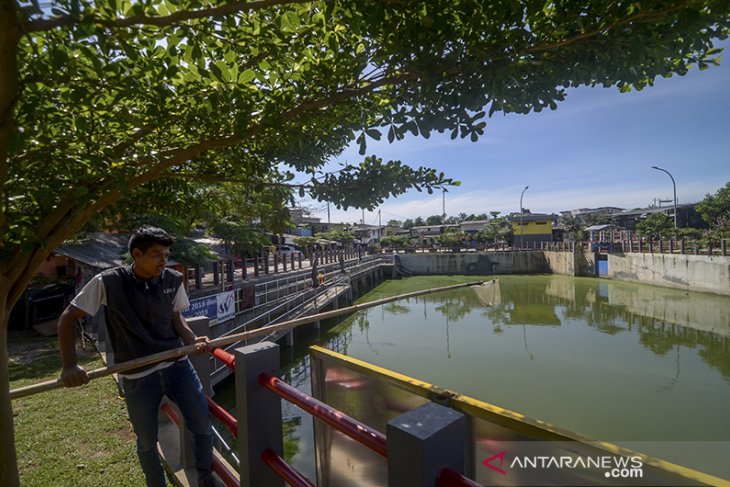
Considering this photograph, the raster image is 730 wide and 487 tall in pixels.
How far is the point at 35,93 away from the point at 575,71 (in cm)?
280

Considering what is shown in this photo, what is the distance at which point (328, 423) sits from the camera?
4.36 ft

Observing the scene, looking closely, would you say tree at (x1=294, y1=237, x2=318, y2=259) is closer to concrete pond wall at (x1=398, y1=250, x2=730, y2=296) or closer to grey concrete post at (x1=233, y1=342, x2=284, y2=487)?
concrete pond wall at (x1=398, y1=250, x2=730, y2=296)

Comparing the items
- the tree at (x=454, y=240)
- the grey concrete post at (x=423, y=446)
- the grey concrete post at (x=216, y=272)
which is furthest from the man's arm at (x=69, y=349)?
the tree at (x=454, y=240)

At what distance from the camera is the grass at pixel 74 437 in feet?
10.5

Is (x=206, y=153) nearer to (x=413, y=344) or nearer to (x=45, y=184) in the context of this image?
(x=45, y=184)

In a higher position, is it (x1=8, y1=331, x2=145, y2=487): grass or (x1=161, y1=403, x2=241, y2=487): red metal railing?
(x1=161, y1=403, x2=241, y2=487): red metal railing

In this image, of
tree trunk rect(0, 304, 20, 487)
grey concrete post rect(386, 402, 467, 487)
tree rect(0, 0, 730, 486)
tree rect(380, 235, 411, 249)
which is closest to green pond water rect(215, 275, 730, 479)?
tree rect(0, 0, 730, 486)

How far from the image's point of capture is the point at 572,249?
28.7 metres


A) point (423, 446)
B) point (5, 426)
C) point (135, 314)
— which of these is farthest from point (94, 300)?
point (423, 446)

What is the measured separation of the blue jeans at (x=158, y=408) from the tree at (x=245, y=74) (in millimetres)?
537

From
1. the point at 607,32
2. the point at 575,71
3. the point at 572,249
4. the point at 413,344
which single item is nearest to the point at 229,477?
the point at 575,71

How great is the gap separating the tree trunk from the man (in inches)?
10.2

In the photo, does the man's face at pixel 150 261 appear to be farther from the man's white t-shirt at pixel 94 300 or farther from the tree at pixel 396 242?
the tree at pixel 396 242

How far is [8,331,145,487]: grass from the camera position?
3203 mm
